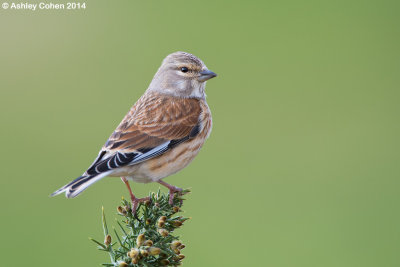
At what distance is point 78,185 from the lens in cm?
249

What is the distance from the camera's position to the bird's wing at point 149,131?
10.1 feet

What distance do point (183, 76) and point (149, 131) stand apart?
765 millimetres

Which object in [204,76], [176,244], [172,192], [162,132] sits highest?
[204,76]

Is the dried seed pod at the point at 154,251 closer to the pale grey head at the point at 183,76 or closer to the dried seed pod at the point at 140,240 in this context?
the dried seed pod at the point at 140,240

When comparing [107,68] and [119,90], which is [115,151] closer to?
[119,90]

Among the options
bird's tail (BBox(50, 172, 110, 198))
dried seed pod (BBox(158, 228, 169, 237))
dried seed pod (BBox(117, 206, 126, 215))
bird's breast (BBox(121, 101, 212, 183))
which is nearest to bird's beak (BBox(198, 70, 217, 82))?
bird's breast (BBox(121, 101, 212, 183))

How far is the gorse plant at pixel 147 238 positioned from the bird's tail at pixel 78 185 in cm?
21

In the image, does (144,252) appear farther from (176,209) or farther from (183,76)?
(183,76)

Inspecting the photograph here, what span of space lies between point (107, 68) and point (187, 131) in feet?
12.1

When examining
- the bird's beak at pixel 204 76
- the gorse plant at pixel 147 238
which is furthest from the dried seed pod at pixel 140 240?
the bird's beak at pixel 204 76

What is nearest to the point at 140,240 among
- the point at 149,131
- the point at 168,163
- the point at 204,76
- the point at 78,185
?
the point at 78,185

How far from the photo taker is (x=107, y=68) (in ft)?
23.1

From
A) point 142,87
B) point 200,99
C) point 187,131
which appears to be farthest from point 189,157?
point 142,87

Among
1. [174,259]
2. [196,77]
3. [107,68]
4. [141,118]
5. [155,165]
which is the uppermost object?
[107,68]
